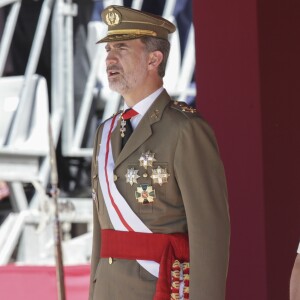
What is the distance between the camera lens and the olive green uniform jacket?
8.52 feet

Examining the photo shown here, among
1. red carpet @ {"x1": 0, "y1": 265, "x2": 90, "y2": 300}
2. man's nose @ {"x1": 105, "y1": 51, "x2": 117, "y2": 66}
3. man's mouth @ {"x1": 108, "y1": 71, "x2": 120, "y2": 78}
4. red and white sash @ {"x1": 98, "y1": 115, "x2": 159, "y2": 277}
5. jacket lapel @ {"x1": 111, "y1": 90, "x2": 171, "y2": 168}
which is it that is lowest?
red carpet @ {"x1": 0, "y1": 265, "x2": 90, "y2": 300}

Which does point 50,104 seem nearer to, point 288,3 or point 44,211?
point 44,211

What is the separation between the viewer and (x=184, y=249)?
2.67 meters

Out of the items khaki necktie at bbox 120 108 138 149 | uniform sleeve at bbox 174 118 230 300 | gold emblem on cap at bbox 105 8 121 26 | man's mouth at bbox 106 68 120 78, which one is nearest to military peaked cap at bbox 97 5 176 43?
gold emblem on cap at bbox 105 8 121 26

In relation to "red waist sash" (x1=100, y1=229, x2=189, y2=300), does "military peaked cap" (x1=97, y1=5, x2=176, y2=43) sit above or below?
above

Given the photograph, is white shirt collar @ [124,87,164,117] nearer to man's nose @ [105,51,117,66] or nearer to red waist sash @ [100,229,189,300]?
man's nose @ [105,51,117,66]

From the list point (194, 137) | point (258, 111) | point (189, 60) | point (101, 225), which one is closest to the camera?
point (194, 137)

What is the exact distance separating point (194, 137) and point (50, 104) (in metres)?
2.30

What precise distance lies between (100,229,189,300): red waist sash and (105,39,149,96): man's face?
42cm

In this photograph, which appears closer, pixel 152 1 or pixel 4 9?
pixel 152 1

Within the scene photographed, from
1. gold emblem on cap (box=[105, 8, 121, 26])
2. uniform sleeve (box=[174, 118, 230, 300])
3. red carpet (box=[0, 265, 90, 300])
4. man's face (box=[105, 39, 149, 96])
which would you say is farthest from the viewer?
red carpet (box=[0, 265, 90, 300])

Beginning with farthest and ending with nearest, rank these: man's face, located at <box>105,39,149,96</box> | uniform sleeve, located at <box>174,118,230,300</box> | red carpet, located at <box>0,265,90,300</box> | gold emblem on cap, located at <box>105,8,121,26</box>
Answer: red carpet, located at <box>0,265,90,300</box> → gold emblem on cap, located at <box>105,8,121,26</box> → man's face, located at <box>105,39,149,96</box> → uniform sleeve, located at <box>174,118,230,300</box>

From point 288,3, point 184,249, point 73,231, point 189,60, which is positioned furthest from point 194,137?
point 73,231

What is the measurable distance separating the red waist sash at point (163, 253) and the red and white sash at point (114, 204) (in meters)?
0.02
